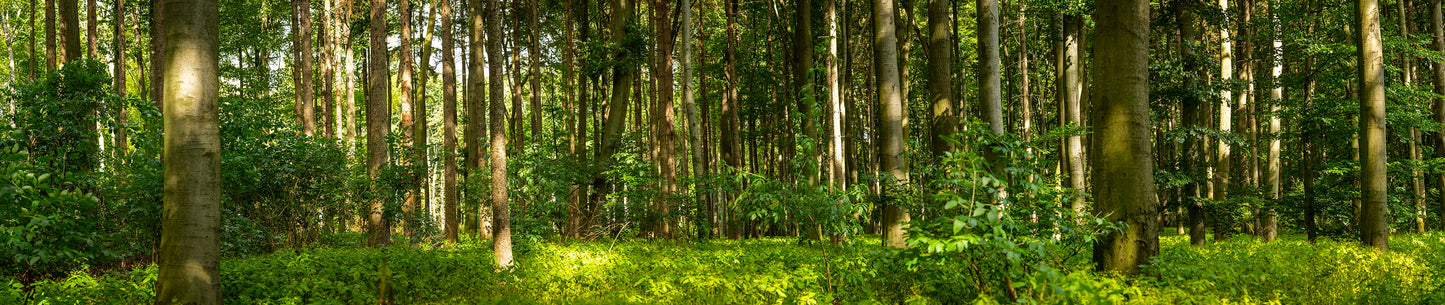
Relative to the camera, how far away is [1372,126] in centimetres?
1102

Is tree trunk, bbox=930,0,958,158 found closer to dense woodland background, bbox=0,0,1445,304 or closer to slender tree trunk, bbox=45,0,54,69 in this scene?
dense woodland background, bbox=0,0,1445,304

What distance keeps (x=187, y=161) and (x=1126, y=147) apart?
770 centimetres

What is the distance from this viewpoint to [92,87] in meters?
9.32

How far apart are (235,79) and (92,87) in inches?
1045

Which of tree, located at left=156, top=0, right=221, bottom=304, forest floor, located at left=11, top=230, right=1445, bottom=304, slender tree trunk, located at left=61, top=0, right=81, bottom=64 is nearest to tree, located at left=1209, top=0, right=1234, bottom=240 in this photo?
forest floor, located at left=11, top=230, right=1445, bottom=304

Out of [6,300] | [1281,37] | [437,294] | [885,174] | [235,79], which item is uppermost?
[235,79]

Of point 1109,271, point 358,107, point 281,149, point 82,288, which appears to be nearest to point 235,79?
point 358,107

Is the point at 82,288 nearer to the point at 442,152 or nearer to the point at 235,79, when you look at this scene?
the point at 442,152

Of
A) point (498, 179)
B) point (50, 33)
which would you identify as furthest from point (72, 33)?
point (498, 179)

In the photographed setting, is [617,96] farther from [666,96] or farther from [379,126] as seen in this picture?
[379,126]

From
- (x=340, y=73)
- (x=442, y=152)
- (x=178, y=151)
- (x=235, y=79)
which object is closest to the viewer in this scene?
(x=178, y=151)

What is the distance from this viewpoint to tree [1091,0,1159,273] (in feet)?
19.5

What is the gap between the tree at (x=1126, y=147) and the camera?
5.95m

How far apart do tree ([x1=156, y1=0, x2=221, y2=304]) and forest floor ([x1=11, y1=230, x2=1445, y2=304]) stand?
0.81m
